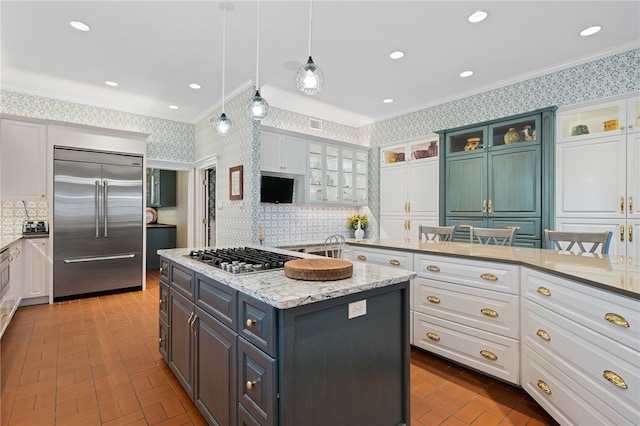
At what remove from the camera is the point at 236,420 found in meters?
1.42

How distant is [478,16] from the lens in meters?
2.76

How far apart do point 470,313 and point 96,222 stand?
482 cm

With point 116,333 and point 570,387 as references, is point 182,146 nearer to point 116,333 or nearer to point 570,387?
point 116,333

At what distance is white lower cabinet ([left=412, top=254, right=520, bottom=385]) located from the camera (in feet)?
6.81

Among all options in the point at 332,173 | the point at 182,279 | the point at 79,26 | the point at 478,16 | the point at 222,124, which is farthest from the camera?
the point at 332,173

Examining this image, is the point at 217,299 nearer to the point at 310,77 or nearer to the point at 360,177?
the point at 310,77

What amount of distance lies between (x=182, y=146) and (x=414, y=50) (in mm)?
4321

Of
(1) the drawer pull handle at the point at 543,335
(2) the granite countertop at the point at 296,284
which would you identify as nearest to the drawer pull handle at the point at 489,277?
(1) the drawer pull handle at the point at 543,335

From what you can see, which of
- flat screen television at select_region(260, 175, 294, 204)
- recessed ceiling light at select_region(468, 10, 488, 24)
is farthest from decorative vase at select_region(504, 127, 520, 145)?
flat screen television at select_region(260, 175, 294, 204)

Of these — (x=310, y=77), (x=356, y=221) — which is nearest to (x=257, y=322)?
(x=310, y=77)

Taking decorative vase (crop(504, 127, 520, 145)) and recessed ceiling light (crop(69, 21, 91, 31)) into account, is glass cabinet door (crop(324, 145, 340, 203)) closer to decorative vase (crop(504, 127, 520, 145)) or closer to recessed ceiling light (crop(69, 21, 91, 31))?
decorative vase (crop(504, 127, 520, 145))

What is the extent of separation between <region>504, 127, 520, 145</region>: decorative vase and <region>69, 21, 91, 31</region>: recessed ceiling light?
16.1ft

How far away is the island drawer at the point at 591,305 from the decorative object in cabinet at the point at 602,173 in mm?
2284

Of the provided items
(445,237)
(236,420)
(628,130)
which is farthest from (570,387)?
(628,130)
